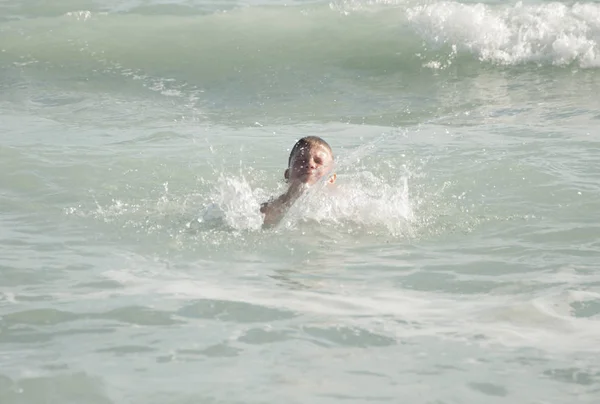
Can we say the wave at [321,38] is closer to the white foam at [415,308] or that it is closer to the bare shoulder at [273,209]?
the bare shoulder at [273,209]

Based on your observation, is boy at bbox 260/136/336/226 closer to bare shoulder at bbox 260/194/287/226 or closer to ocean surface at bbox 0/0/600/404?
bare shoulder at bbox 260/194/287/226

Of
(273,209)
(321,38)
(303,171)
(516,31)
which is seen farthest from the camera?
(321,38)

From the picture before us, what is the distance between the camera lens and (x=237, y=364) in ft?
13.1

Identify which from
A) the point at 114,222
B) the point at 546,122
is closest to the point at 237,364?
the point at 114,222

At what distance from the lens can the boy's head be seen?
23.4 feet

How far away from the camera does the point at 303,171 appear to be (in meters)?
7.14

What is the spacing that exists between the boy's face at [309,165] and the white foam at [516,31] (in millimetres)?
6503

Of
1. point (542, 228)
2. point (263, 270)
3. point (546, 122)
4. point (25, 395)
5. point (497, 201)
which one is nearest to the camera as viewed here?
Result: point (25, 395)

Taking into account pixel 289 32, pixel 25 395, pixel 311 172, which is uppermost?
pixel 289 32

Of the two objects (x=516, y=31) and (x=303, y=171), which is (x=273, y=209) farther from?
(x=516, y=31)

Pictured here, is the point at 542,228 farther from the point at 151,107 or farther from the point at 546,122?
the point at 151,107

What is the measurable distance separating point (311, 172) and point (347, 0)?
8939 mm

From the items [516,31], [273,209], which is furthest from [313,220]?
[516,31]

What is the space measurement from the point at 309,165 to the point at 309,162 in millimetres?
24
